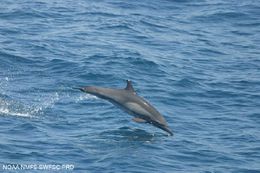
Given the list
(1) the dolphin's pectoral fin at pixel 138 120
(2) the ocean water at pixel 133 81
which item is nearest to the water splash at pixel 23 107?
(2) the ocean water at pixel 133 81

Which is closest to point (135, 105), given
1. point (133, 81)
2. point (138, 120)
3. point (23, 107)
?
point (138, 120)

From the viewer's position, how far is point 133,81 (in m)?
24.2

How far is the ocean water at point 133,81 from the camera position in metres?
17.9

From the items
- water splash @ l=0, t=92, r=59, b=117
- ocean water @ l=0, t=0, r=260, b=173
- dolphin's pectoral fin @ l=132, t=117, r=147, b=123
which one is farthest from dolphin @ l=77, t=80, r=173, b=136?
water splash @ l=0, t=92, r=59, b=117

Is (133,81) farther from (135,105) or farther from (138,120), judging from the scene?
(138,120)

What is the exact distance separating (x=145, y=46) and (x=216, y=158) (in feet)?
35.3

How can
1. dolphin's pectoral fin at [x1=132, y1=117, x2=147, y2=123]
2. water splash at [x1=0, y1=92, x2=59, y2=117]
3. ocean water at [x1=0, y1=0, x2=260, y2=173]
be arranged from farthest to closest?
water splash at [x1=0, y1=92, x2=59, y2=117] → dolphin's pectoral fin at [x1=132, y1=117, x2=147, y2=123] → ocean water at [x1=0, y1=0, x2=260, y2=173]

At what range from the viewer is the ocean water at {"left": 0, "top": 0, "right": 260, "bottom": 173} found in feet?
58.9

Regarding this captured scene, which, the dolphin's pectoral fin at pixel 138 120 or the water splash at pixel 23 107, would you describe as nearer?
the dolphin's pectoral fin at pixel 138 120

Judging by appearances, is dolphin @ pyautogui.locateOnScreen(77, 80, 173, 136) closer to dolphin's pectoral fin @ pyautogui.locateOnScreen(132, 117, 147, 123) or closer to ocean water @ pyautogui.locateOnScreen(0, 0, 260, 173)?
dolphin's pectoral fin @ pyautogui.locateOnScreen(132, 117, 147, 123)

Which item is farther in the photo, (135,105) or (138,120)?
(135,105)

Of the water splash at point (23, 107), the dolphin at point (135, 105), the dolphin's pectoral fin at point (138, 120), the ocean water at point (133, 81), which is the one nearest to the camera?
the ocean water at point (133, 81)

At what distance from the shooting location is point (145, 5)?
1379 inches

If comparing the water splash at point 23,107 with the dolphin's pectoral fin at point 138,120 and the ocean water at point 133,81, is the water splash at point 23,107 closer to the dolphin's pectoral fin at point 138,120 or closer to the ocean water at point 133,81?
the ocean water at point 133,81
